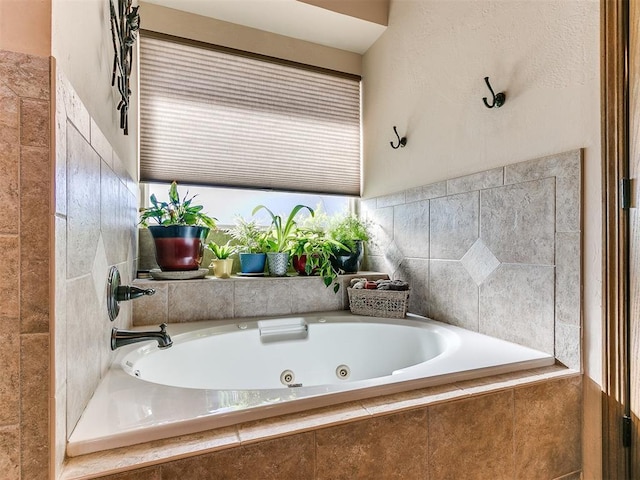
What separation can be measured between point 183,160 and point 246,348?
110 centimetres

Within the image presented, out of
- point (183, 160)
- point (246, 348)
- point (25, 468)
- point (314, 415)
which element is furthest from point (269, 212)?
point (25, 468)

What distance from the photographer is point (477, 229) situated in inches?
56.4

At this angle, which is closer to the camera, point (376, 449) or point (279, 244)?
point (376, 449)

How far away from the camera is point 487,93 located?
1.39m

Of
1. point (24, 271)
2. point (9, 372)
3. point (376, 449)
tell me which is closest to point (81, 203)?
point (24, 271)

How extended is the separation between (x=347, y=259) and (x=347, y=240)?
112 mm

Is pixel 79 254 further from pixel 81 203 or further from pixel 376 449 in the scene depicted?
pixel 376 449

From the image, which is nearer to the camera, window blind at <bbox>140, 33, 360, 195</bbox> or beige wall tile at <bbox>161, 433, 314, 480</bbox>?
beige wall tile at <bbox>161, 433, 314, 480</bbox>

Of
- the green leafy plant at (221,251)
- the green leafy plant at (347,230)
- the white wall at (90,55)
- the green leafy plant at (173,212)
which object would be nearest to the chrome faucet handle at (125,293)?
the white wall at (90,55)

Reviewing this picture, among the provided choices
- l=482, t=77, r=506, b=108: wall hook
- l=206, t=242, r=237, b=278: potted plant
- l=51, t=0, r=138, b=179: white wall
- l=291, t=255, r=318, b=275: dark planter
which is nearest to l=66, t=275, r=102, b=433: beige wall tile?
l=51, t=0, r=138, b=179: white wall

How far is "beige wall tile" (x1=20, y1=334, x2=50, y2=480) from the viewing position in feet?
1.79

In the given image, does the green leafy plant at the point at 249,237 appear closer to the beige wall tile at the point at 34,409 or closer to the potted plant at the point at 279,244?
the potted plant at the point at 279,244

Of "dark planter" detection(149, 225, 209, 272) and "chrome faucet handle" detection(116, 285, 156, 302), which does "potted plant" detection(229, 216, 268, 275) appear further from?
"chrome faucet handle" detection(116, 285, 156, 302)

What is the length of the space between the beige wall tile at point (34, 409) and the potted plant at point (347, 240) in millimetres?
1452
